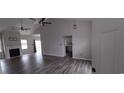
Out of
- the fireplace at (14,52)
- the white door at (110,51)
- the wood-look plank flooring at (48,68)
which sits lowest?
the wood-look plank flooring at (48,68)

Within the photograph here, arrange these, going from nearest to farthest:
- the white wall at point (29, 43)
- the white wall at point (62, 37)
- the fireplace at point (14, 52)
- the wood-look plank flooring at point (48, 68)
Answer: the wood-look plank flooring at point (48, 68) → the white wall at point (62, 37) → the fireplace at point (14, 52) → the white wall at point (29, 43)

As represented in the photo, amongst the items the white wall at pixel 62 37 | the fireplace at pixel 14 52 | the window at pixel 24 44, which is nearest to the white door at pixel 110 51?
the white wall at pixel 62 37

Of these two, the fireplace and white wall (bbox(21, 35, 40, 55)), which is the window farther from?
the fireplace

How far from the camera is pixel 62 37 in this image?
6711 mm

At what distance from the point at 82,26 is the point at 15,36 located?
668 centimetres

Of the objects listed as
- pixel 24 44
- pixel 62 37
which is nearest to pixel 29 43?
pixel 24 44

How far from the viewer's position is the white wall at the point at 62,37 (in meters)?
5.53

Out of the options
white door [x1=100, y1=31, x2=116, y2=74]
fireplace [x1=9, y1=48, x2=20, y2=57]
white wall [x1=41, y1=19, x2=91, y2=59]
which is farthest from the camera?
fireplace [x1=9, y1=48, x2=20, y2=57]

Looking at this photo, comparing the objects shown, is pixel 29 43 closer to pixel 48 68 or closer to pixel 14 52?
pixel 14 52

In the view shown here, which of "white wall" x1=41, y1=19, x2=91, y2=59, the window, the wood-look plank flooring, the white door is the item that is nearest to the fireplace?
the window

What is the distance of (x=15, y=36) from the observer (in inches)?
309

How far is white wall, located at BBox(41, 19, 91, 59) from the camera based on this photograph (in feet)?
18.1

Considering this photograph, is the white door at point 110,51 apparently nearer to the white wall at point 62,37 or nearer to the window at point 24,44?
the white wall at point 62,37
